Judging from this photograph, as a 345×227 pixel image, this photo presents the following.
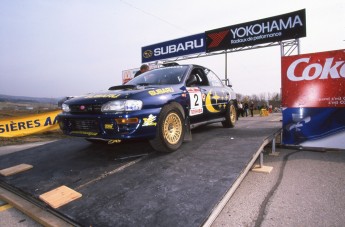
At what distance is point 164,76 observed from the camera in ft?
14.1

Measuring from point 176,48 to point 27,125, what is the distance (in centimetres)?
1121

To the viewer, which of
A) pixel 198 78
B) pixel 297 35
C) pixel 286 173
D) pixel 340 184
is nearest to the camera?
pixel 340 184

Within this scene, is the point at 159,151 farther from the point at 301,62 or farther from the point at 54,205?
the point at 301,62

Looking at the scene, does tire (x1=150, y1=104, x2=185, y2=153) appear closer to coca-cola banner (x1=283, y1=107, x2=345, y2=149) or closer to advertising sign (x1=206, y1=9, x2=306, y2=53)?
coca-cola banner (x1=283, y1=107, x2=345, y2=149)

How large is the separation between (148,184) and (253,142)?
79.5 inches

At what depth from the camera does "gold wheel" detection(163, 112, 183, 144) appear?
3375 millimetres

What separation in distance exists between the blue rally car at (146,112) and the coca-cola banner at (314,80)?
1.74 meters

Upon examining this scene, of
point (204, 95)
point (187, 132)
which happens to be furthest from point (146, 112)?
point (204, 95)

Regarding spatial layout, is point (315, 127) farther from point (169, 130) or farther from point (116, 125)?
point (116, 125)

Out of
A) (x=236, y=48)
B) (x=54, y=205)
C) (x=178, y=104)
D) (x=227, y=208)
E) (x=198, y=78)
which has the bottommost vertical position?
(x=227, y=208)

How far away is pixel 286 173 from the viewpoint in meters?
3.47

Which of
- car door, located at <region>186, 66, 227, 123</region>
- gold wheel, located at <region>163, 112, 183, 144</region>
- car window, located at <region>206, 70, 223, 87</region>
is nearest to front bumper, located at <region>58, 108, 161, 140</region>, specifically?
gold wheel, located at <region>163, 112, 183, 144</region>

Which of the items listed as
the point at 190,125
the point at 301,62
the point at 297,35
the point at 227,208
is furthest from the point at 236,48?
the point at 227,208

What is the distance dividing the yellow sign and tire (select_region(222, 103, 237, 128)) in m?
8.06
